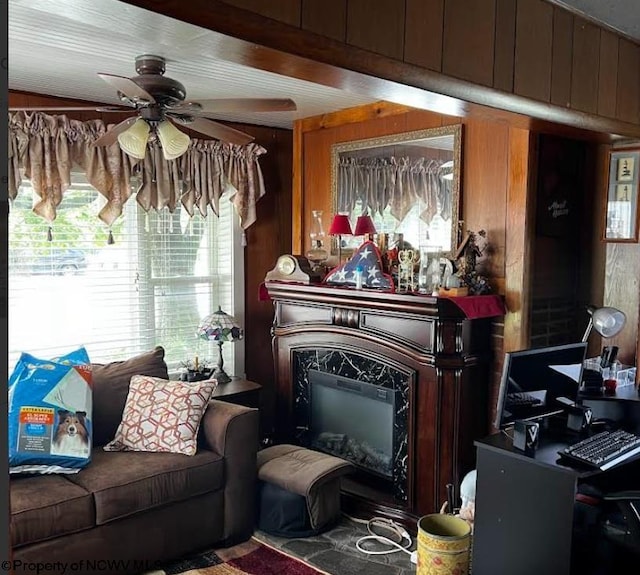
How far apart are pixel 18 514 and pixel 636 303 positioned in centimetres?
300

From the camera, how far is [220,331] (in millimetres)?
4281

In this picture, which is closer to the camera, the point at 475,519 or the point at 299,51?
the point at 299,51

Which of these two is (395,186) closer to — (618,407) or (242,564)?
(618,407)

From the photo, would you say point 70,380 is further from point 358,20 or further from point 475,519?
point 358,20

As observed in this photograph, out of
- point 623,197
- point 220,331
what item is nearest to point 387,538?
point 220,331

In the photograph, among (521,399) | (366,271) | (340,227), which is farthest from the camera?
(340,227)

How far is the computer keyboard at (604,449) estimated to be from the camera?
2.41m

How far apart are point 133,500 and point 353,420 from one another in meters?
1.43

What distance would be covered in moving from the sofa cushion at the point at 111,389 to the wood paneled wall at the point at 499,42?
8.14 ft

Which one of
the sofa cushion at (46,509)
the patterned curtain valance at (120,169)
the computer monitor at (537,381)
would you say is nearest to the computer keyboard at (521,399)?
the computer monitor at (537,381)

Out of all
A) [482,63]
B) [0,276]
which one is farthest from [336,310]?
[0,276]

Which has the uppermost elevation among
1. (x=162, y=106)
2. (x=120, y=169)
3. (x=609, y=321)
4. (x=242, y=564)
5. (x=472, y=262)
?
(x=162, y=106)

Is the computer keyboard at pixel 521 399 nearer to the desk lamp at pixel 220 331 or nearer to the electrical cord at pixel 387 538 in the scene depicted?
the electrical cord at pixel 387 538

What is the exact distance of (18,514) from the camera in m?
2.65
